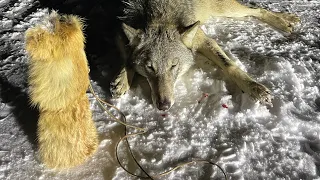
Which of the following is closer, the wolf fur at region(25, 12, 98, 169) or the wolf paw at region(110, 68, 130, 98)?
the wolf fur at region(25, 12, 98, 169)

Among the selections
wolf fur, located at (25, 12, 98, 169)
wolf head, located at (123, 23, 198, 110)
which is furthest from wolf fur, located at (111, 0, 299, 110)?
wolf fur, located at (25, 12, 98, 169)

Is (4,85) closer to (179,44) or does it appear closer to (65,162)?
(65,162)

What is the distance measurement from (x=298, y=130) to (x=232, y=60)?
0.73m

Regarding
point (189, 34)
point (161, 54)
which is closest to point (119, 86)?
point (161, 54)

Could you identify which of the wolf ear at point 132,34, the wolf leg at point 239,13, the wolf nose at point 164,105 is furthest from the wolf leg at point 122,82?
the wolf leg at point 239,13

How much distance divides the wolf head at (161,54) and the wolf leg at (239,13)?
0.49 m

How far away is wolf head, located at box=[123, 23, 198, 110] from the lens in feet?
7.61

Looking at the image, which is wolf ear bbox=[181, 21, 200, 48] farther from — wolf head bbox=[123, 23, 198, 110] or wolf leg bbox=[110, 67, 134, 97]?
wolf leg bbox=[110, 67, 134, 97]

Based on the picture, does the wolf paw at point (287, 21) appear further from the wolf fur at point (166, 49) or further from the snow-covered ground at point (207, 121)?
the snow-covered ground at point (207, 121)

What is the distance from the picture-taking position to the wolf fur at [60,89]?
1.59 m

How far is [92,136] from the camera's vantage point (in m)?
1.94

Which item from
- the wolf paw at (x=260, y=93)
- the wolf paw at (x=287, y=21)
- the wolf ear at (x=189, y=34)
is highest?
the wolf ear at (x=189, y=34)

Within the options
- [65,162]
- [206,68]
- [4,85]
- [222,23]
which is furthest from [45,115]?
[222,23]

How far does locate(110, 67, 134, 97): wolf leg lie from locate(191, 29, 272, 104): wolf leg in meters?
0.52
